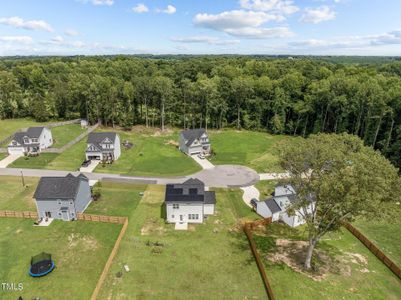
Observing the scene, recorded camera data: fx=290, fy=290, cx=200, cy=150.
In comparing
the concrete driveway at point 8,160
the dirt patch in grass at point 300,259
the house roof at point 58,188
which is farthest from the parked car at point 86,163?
the dirt patch in grass at point 300,259

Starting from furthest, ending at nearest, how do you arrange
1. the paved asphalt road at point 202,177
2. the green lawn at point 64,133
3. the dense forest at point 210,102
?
the dense forest at point 210,102 → the green lawn at point 64,133 → the paved asphalt road at point 202,177

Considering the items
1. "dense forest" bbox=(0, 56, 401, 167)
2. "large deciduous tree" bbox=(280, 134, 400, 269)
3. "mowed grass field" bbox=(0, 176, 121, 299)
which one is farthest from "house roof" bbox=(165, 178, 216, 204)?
"dense forest" bbox=(0, 56, 401, 167)

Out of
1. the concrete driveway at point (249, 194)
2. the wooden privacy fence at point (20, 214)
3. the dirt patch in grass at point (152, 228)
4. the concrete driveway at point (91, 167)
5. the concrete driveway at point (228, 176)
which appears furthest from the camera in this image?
the concrete driveway at point (91, 167)

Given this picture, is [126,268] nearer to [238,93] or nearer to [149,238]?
[149,238]

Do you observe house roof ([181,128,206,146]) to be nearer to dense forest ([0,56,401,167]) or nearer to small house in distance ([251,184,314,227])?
dense forest ([0,56,401,167])

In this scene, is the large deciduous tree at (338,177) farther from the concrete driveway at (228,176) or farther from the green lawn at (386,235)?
the concrete driveway at (228,176)

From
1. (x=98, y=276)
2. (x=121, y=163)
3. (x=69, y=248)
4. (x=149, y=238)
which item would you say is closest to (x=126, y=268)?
(x=98, y=276)

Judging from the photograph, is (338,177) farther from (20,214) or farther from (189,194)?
(20,214)
